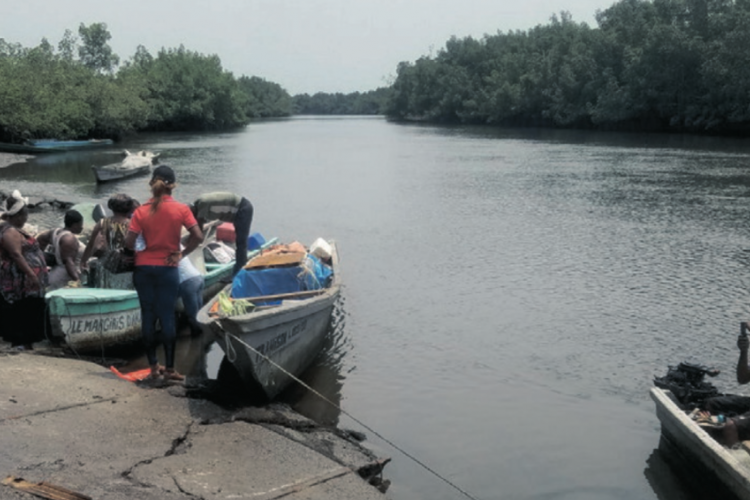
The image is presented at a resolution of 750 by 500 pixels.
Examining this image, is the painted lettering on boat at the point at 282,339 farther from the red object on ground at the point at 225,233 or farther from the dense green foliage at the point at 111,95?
the dense green foliage at the point at 111,95

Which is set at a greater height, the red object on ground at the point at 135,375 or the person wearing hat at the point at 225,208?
the person wearing hat at the point at 225,208

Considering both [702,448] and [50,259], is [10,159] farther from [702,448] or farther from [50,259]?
[702,448]

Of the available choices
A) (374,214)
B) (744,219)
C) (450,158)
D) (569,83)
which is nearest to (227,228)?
(374,214)

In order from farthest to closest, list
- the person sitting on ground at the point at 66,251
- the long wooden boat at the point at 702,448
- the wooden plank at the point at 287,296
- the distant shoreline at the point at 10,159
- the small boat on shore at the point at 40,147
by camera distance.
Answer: the small boat on shore at the point at 40,147 → the distant shoreline at the point at 10,159 → the person sitting on ground at the point at 66,251 → the wooden plank at the point at 287,296 → the long wooden boat at the point at 702,448

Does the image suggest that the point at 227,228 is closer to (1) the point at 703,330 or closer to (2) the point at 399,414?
(2) the point at 399,414

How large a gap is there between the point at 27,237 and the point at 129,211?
42.8 inches

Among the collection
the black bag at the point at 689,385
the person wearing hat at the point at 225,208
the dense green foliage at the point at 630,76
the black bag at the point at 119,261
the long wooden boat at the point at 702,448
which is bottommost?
the long wooden boat at the point at 702,448

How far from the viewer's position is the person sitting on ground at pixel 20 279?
870cm

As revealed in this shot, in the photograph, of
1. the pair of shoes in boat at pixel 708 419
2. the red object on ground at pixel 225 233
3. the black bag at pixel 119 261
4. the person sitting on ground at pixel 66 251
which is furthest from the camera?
the red object on ground at pixel 225 233

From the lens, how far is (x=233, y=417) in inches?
313

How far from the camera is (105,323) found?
10.2 metres

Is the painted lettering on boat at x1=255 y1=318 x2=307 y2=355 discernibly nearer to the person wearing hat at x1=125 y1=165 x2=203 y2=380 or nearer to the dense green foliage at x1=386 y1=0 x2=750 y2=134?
the person wearing hat at x1=125 y1=165 x2=203 y2=380

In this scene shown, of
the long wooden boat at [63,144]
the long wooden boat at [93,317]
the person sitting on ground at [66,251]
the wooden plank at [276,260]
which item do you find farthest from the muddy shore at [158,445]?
the long wooden boat at [63,144]

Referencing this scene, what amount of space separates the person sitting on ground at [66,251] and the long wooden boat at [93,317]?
10.9 inches
